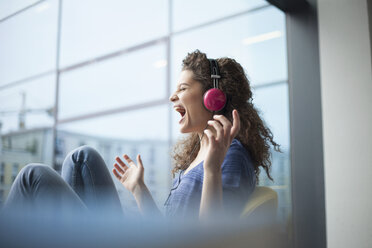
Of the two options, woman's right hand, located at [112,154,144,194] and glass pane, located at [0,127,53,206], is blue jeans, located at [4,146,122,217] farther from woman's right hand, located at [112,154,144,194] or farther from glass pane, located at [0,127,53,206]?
glass pane, located at [0,127,53,206]

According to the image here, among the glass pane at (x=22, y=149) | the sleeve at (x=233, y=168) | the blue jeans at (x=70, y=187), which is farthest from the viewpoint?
the glass pane at (x=22, y=149)

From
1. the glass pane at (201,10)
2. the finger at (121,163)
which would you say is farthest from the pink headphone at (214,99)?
the glass pane at (201,10)

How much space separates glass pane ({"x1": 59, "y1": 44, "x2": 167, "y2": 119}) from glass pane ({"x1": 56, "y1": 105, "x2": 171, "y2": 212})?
324 millimetres

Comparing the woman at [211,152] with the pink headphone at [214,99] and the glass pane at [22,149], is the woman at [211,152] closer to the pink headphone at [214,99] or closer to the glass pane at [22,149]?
the pink headphone at [214,99]

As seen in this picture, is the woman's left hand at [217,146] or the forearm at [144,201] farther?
the forearm at [144,201]

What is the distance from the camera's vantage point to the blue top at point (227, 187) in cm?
115

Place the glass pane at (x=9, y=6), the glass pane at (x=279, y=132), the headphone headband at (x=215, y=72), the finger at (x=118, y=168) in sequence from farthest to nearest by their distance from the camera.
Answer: the glass pane at (x=279, y=132), the glass pane at (x=9, y=6), the headphone headband at (x=215, y=72), the finger at (x=118, y=168)

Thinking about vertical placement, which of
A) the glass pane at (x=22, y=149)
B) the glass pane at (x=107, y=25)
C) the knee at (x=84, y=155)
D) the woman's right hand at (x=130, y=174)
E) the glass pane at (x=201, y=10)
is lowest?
the woman's right hand at (x=130, y=174)

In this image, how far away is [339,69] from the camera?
7.56 ft

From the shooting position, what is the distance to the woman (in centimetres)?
106

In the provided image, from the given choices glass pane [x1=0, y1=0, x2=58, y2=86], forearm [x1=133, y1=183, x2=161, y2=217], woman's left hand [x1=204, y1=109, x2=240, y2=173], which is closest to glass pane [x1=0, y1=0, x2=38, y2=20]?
glass pane [x1=0, y1=0, x2=58, y2=86]

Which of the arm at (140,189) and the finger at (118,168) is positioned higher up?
the finger at (118,168)

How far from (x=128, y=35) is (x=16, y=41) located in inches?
57.5

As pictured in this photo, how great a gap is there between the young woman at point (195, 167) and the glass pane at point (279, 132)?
37.8 inches
